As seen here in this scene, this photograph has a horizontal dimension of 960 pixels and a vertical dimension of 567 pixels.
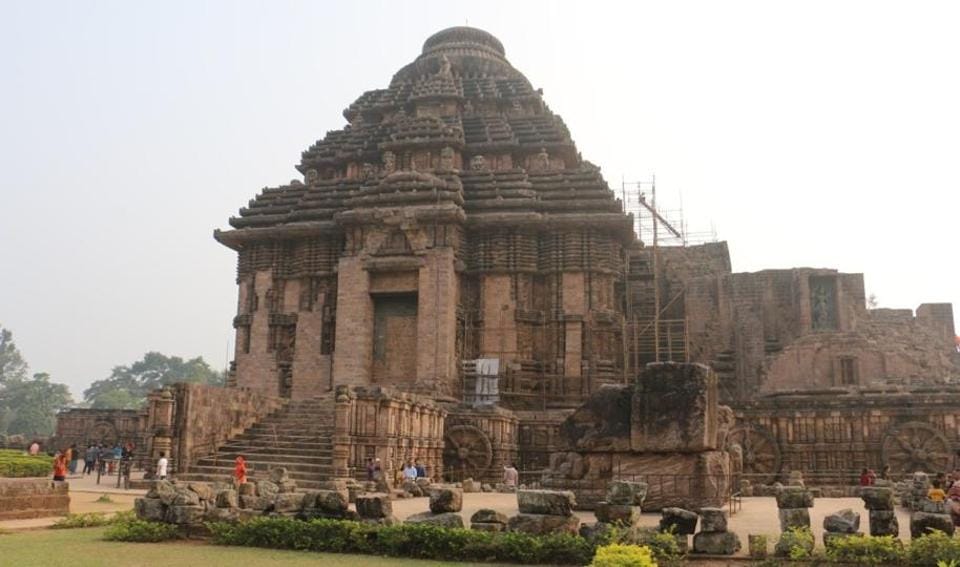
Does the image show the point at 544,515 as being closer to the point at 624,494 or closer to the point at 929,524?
the point at 624,494

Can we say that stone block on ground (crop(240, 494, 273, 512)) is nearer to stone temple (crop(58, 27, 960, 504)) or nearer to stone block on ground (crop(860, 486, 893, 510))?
stone temple (crop(58, 27, 960, 504))

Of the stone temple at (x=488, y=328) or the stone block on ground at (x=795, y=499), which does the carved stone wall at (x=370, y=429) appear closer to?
the stone temple at (x=488, y=328)

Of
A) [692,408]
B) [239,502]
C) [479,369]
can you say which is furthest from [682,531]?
[479,369]

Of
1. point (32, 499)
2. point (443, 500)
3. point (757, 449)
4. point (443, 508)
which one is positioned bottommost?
point (32, 499)

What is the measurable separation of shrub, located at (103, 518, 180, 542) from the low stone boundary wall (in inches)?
126

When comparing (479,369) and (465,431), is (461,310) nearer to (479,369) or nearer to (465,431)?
(479,369)

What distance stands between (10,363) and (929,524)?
104790 millimetres

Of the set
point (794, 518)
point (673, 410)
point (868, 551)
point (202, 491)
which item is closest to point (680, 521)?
point (794, 518)

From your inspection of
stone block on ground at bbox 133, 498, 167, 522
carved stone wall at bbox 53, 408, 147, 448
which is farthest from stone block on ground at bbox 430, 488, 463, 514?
carved stone wall at bbox 53, 408, 147, 448

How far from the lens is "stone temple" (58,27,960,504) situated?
75.0 feet

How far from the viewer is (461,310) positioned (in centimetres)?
2983

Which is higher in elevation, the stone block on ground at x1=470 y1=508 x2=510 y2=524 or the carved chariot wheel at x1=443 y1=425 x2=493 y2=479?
the carved chariot wheel at x1=443 y1=425 x2=493 y2=479

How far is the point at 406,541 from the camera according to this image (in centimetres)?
A: 1055

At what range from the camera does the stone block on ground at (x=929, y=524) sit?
31.8 ft
